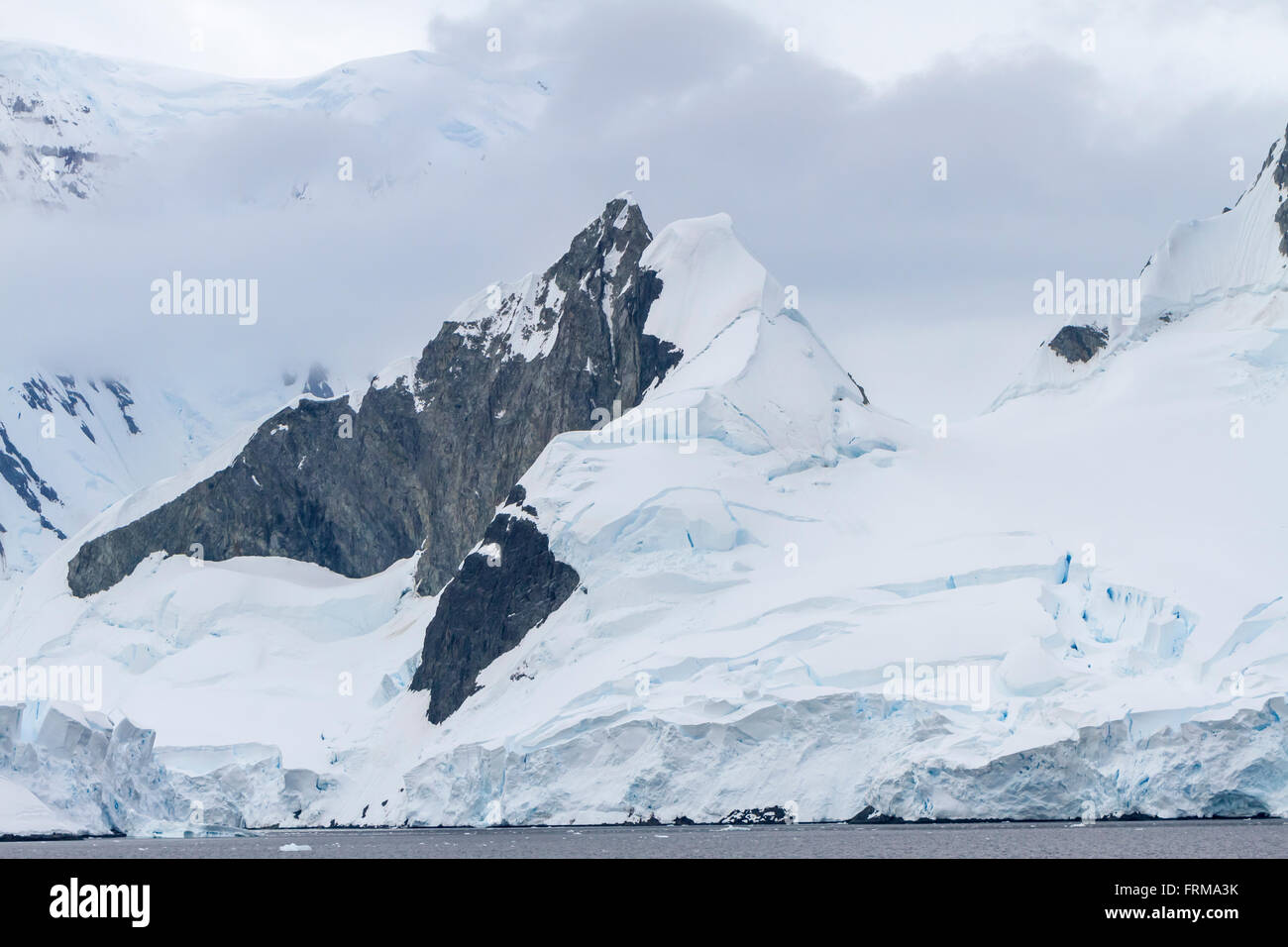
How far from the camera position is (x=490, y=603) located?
275 ft

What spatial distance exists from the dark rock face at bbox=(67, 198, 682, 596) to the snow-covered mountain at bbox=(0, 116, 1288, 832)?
227 millimetres

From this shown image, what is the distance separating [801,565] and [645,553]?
6648 mm

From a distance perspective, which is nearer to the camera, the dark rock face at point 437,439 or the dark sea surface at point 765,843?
the dark sea surface at point 765,843

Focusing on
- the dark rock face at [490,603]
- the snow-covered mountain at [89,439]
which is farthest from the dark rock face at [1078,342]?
Answer: the snow-covered mountain at [89,439]

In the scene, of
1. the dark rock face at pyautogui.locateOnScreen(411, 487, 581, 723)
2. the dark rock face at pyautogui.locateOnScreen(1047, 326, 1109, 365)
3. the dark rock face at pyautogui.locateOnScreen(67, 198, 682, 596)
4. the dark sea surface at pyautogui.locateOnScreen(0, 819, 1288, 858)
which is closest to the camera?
the dark sea surface at pyautogui.locateOnScreen(0, 819, 1288, 858)

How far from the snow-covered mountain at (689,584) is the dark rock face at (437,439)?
0.74ft

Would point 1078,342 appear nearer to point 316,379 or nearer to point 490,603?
point 490,603

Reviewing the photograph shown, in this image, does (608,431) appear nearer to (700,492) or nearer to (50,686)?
(700,492)

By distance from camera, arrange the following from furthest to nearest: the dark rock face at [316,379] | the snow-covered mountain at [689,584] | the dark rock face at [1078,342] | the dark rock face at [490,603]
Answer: the dark rock face at [316,379], the dark rock face at [1078,342], the dark rock face at [490,603], the snow-covered mountain at [689,584]

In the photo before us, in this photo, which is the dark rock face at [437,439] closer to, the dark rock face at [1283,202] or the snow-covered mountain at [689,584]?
the snow-covered mountain at [689,584]

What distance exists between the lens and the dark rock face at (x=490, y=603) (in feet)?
264

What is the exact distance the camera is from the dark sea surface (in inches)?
1753

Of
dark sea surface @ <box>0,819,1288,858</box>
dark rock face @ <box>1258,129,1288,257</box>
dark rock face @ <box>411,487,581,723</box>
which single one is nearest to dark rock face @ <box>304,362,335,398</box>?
dark rock face @ <box>411,487,581,723</box>

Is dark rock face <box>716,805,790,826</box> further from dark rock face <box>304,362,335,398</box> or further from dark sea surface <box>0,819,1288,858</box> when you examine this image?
dark rock face <box>304,362,335,398</box>
